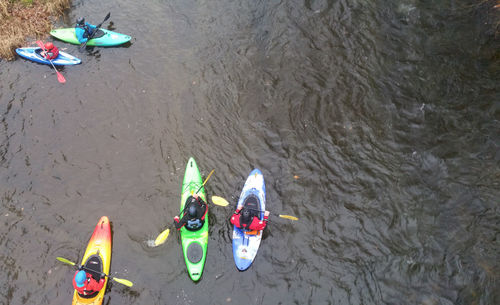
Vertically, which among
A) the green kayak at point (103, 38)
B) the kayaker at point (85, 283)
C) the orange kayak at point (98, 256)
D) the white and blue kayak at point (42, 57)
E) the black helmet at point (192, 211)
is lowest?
the orange kayak at point (98, 256)

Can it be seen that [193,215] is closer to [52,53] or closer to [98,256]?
[98,256]

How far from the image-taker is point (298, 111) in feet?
34.3

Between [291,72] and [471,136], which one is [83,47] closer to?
[291,72]

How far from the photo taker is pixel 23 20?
13.1 m

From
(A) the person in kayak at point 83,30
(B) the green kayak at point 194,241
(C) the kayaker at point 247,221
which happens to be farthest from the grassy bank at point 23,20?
(C) the kayaker at point 247,221

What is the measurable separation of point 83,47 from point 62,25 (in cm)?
194

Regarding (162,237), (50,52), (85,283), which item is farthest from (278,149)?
(50,52)

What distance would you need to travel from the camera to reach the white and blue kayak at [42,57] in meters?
11.9

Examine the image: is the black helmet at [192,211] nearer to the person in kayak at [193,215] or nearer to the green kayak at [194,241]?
the person in kayak at [193,215]

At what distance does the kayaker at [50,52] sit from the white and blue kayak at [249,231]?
28.3 feet

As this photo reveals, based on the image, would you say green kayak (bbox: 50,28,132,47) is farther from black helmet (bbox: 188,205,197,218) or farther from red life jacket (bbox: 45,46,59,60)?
black helmet (bbox: 188,205,197,218)

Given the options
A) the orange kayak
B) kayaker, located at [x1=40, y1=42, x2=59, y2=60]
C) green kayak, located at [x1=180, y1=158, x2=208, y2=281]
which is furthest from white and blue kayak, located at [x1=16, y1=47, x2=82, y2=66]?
green kayak, located at [x1=180, y1=158, x2=208, y2=281]

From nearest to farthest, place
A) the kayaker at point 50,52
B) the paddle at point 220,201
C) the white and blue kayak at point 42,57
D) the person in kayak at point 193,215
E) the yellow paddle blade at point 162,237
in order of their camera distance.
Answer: the person in kayak at point 193,215 → the yellow paddle blade at point 162,237 → the paddle at point 220,201 → the kayaker at point 50,52 → the white and blue kayak at point 42,57

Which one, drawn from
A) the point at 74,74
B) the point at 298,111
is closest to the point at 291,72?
the point at 298,111
